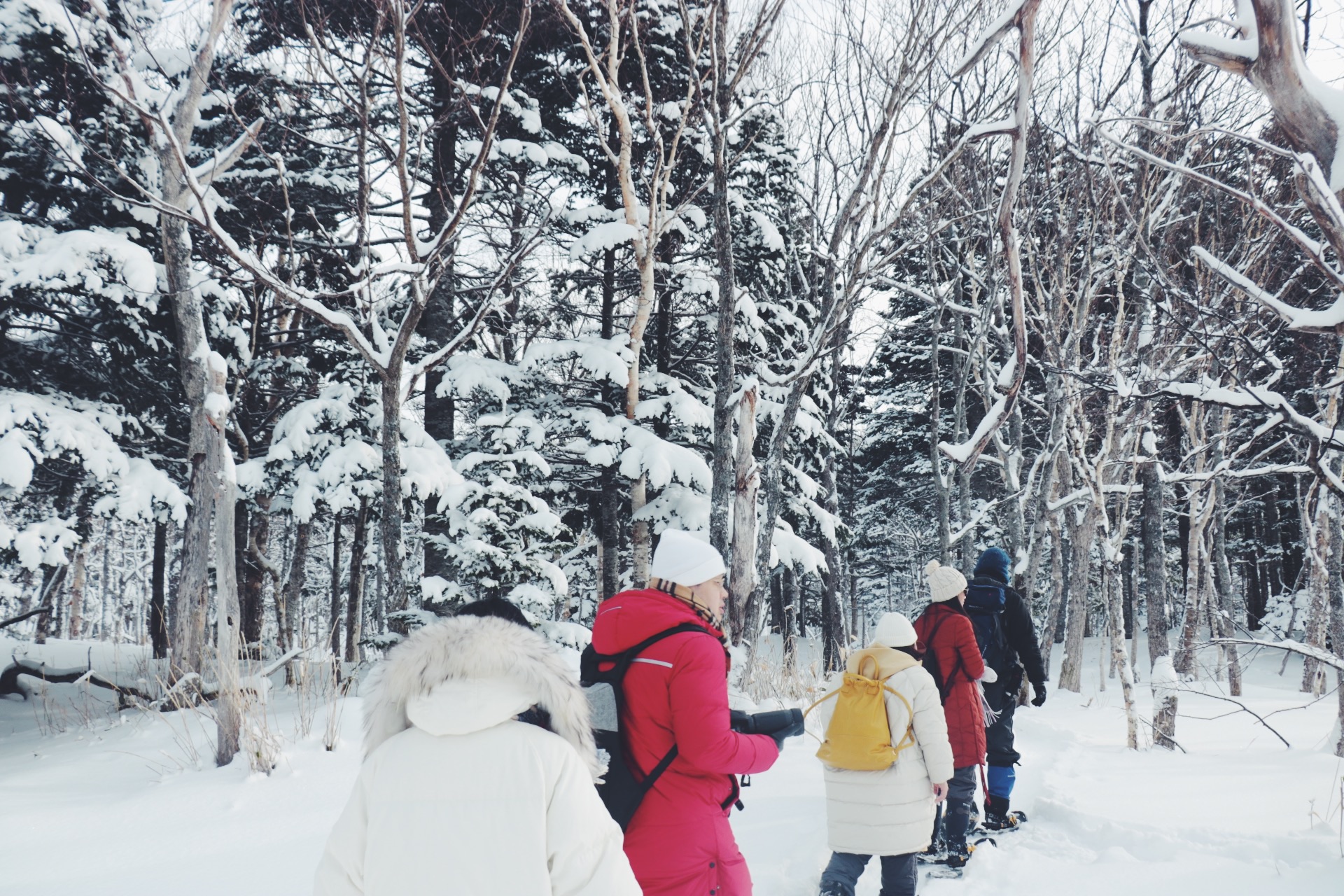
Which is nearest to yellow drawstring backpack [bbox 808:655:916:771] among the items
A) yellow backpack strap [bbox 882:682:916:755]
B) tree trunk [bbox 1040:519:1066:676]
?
yellow backpack strap [bbox 882:682:916:755]

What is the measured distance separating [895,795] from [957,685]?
1.36 m

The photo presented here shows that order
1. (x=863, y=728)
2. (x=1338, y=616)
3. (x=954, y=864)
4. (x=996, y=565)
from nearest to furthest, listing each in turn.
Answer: (x=863, y=728), (x=954, y=864), (x=996, y=565), (x=1338, y=616)

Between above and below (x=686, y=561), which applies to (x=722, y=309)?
above

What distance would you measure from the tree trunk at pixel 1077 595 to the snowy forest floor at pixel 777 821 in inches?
186

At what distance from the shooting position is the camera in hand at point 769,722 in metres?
2.52

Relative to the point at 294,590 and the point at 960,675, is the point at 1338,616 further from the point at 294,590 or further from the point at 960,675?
the point at 294,590

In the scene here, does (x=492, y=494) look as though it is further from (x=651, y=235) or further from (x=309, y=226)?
(x=309, y=226)

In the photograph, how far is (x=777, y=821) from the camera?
15.6ft

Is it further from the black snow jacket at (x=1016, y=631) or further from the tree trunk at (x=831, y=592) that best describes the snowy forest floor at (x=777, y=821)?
the tree trunk at (x=831, y=592)

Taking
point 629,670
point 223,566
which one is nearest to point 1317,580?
point 629,670

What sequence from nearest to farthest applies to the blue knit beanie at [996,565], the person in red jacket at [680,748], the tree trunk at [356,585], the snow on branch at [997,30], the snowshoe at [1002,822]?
the snow on branch at [997,30] → the person in red jacket at [680,748] → the snowshoe at [1002,822] → the blue knit beanie at [996,565] → the tree trunk at [356,585]

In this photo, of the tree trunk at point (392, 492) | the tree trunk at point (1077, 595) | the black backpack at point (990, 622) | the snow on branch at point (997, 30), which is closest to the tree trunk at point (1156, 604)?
the tree trunk at point (1077, 595)

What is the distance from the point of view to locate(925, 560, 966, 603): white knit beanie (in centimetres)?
477

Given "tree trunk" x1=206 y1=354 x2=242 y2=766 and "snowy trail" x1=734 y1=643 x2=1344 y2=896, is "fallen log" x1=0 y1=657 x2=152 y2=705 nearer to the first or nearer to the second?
"tree trunk" x1=206 y1=354 x2=242 y2=766
